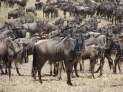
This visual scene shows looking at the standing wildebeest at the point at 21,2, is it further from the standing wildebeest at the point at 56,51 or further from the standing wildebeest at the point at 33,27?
the standing wildebeest at the point at 56,51

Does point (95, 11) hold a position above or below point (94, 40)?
below

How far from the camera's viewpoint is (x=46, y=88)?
12898 millimetres

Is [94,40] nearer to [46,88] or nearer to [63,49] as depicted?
[63,49]

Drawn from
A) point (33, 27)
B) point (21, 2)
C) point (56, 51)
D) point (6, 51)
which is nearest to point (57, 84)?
point (56, 51)

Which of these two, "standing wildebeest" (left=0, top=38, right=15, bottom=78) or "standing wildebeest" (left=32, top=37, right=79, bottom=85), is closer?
"standing wildebeest" (left=32, top=37, right=79, bottom=85)

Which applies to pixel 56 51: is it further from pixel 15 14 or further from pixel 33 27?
pixel 15 14

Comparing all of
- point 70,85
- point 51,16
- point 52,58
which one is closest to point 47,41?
point 52,58

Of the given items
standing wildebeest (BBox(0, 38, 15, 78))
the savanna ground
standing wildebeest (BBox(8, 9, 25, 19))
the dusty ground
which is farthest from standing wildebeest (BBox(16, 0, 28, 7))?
standing wildebeest (BBox(0, 38, 15, 78))

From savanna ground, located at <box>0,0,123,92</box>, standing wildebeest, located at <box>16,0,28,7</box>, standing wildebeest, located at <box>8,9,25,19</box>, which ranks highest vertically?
savanna ground, located at <box>0,0,123,92</box>

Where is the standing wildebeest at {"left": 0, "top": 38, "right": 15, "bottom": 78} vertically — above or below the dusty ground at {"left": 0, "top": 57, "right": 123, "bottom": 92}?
above

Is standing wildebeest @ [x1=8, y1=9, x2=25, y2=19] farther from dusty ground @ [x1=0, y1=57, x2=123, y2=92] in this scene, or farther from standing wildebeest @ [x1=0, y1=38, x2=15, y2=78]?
standing wildebeest @ [x1=0, y1=38, x2=15, y2=78]

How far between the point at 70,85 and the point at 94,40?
4546 mm

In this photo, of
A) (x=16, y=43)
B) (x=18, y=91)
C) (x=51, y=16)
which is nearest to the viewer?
(x=18, y=91)

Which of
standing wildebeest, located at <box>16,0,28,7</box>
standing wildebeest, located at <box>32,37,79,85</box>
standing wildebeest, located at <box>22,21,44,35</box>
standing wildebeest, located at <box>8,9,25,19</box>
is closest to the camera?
standing wildebeest, located at <box>32,37,79,85</box>
